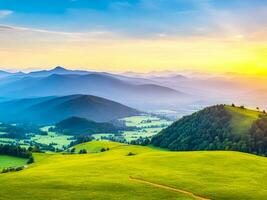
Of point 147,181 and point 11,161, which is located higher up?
point 147,181

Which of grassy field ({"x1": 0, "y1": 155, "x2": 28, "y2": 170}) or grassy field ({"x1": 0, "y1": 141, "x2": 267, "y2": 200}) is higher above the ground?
grassy field ({"x1": 0, "y1": 141, "x2": 267, "y2": 200})

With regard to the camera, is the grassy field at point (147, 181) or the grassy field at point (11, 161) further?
the grassy field at point (11, 161)

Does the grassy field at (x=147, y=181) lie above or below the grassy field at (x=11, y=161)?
above

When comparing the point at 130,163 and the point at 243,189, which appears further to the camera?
Answer: the point at 130,163

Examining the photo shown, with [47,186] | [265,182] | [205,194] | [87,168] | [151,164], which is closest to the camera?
[205,194]

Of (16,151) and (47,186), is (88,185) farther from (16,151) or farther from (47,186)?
A: (16,151)

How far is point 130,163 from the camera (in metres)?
90.3

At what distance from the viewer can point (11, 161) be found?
6624 inches

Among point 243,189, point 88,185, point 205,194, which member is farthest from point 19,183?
point 243,189

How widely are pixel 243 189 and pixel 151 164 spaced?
28603 millimetres

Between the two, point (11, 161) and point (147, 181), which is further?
point (11, 161)

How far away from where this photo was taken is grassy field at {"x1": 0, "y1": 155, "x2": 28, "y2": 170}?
515 feet

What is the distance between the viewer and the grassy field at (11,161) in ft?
515

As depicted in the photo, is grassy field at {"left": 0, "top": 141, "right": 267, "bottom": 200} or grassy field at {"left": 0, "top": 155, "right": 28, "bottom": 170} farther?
grassy field at {"left": 0, "top": 155, "right": 28, "bottom": 170}
